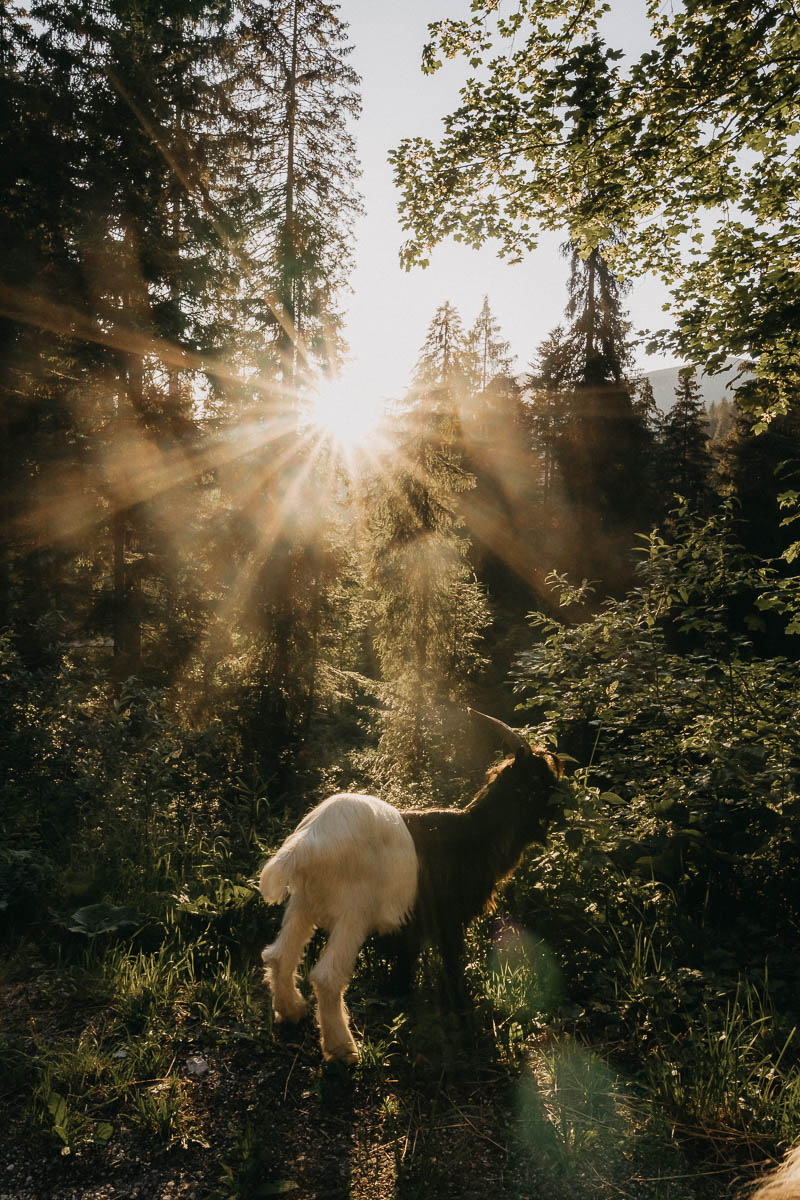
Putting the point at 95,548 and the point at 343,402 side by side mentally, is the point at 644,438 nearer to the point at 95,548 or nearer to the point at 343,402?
the point at 343,402

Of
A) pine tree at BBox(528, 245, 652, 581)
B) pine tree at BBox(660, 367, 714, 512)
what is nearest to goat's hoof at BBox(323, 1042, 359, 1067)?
pine tree at BBox(528, 245, 652, 581)

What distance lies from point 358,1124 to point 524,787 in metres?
1.91

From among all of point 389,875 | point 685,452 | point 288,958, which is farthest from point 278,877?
point 685,452

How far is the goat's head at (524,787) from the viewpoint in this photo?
384 cm

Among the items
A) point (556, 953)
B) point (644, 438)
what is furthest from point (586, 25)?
point (644, 438)

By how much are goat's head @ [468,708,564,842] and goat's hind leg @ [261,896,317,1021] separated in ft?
4.24

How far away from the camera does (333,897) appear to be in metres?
3.16

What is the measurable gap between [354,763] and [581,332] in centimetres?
1833

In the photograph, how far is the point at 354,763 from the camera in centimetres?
995

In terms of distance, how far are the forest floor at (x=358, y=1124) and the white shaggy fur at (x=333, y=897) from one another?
0.22 m

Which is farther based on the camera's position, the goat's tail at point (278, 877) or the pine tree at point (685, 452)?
the pine tree at point (685, 452)

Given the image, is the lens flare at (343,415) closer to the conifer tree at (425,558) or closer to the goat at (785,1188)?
the conifer tree at (425,558)

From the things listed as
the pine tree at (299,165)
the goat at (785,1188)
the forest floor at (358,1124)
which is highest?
the pine tree at (299,165)

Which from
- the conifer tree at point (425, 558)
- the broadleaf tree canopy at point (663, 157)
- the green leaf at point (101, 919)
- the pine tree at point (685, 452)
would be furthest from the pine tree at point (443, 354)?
the pine tree at point (685, 452)
